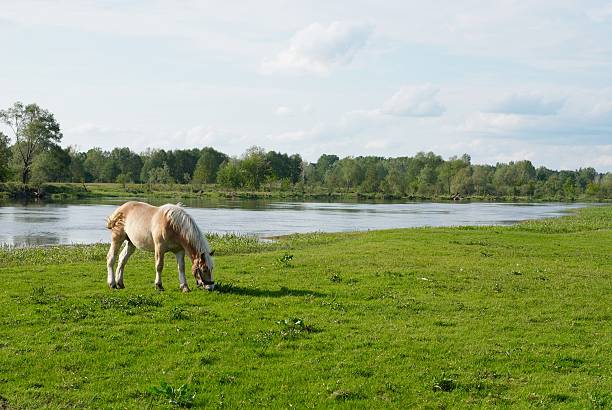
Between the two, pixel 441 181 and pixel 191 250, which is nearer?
pixel 191 250

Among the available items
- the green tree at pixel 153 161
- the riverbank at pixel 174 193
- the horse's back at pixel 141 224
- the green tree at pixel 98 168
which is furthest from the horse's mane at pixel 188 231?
the green tree at pixel 98 168

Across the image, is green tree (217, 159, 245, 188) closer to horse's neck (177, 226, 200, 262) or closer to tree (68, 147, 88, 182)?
tree (68, 147, 88, 182)

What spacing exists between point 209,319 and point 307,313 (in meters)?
2.39

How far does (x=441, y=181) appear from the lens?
180m

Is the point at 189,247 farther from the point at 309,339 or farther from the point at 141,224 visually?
the point at 309,339

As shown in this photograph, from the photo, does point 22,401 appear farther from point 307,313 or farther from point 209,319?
point 307,313

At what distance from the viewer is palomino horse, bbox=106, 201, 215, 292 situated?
1527 cm

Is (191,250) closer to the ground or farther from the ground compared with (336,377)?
farther from the ground

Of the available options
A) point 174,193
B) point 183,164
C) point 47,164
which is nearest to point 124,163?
point 183,164

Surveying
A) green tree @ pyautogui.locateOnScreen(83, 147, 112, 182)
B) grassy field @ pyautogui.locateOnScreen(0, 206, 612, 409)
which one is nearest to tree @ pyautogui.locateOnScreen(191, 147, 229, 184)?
green tree @ pyautogui.locateOnScreen(83, 147, 112, 182)

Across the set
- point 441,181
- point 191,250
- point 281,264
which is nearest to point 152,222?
point 191,250

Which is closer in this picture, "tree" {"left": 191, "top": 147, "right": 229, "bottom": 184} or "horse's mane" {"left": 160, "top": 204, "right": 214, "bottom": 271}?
"horse's mane" {"left": 160, "top": 204, "right": 214, "bottom": 271}

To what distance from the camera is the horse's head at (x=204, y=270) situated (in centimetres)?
1525

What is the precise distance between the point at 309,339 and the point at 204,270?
504 cm
